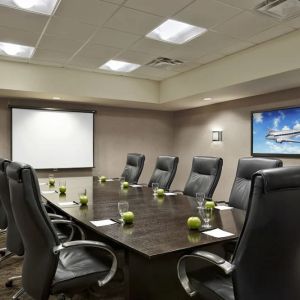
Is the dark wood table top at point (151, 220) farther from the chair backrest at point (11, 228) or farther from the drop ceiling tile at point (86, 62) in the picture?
the drop ceiling tile at point (86, 62)

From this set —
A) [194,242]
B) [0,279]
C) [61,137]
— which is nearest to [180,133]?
[61,137]

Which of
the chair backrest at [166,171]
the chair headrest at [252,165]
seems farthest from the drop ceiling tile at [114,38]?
the chair headrest at [252,165]

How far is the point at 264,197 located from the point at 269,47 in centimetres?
328

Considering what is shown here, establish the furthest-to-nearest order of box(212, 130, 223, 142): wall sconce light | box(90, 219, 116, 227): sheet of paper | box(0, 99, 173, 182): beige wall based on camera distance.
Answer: box(0, 99, 173, 182): beige wall < box(212, 130, 223, 142): wall sconce light < box(90, 219, 116, 227): sheet of paper

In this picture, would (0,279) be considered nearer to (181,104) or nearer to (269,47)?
(269,47)

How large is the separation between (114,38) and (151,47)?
1.87ft

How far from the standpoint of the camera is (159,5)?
2.98 meters

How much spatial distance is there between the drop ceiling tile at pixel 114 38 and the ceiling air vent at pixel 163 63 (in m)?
0.77

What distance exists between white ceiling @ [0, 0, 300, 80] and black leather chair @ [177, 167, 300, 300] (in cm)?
231

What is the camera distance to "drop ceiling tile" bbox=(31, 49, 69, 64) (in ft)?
14.4

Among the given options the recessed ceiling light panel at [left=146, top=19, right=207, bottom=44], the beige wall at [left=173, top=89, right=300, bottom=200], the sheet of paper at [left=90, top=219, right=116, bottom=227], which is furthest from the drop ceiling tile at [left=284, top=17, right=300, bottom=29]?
the sheet of paper at [left=90, top=219, right=116, bottom=227]

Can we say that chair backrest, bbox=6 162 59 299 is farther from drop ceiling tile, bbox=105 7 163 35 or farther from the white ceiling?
drop ceiling tile, bbox=105 7 163 35

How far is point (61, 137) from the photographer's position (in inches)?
237

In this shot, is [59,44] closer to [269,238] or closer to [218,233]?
[218,233]
